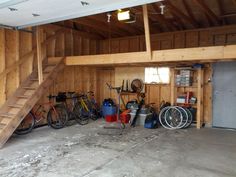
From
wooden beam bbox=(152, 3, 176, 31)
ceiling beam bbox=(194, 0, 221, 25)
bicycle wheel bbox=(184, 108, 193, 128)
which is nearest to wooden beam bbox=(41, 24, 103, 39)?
wooden beam bbox=(152, 3, 176, 31)

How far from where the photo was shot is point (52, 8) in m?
3.58

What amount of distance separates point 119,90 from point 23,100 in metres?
3.01

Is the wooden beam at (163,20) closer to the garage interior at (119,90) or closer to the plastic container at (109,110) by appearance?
the garage interior at (119,90)

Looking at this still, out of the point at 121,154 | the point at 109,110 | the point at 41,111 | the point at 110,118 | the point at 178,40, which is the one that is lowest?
the point at 121,154

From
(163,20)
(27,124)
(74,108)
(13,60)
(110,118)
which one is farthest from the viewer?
(110,118)

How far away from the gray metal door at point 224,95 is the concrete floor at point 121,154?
0.55 metres

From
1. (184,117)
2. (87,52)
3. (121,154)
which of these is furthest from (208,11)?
(87,52)

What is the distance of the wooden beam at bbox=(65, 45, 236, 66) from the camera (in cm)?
406

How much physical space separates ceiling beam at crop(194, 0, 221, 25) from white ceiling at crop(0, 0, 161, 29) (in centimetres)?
225

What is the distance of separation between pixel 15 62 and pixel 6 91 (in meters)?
0.78

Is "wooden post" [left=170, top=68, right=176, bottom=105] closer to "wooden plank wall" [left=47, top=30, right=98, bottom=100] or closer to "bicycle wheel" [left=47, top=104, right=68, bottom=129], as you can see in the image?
"wooden plank wall" [left=47, top=30, right=98, bottom=100]

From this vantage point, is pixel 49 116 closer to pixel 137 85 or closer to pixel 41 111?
pixel 41 111

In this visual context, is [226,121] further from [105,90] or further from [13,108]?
[13,108]

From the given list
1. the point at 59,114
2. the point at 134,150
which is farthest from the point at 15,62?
the point at 134,150
